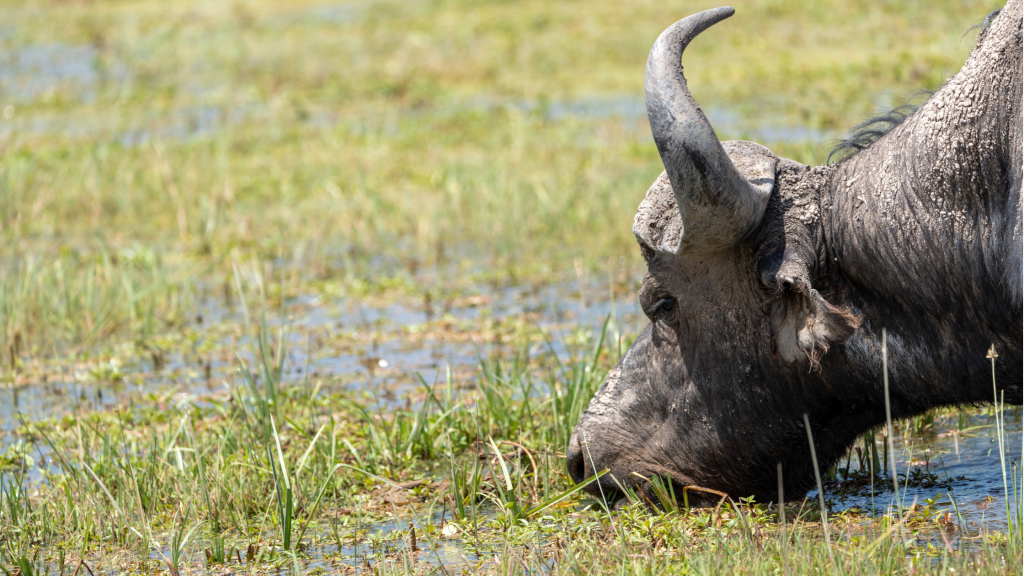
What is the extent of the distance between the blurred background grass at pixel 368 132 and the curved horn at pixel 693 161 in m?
0.84

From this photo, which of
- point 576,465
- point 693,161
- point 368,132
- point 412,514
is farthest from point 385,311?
point 368,132

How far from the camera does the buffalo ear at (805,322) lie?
3.11 metres

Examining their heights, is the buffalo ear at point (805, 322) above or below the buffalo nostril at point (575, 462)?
above

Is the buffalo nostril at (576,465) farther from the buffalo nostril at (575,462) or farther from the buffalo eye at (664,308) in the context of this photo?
the buffalo eye at (664,308)

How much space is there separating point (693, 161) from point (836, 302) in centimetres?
73

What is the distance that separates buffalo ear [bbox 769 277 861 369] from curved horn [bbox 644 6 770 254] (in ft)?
0.76

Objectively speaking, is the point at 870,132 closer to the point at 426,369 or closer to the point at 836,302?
the point at 836,302

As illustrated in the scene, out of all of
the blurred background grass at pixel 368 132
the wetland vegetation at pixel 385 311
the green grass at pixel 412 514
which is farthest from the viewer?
the blurred background grass at pixel 368 132

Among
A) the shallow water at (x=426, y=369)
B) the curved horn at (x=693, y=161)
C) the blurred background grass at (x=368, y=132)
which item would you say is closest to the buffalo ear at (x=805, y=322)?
the curved horn at (x=693, y=161)

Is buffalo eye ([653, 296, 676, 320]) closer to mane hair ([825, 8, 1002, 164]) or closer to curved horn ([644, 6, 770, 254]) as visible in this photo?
curved horn ([644, 6, 770, 254])

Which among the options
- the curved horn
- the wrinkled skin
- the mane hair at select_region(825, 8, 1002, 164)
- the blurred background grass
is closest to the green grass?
the wrinkled skin

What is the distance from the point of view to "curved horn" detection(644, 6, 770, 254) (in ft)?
9.91

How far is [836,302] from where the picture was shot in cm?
340

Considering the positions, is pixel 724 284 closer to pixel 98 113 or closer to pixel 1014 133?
pixel 1014 133
